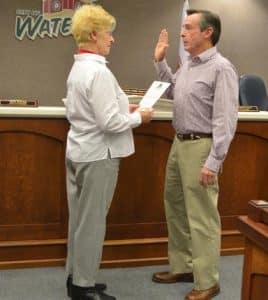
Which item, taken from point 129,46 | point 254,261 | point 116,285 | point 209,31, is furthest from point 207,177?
point 129,46

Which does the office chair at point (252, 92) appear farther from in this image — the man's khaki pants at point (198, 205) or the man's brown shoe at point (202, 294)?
the man's brown shoe at point (202, 294)

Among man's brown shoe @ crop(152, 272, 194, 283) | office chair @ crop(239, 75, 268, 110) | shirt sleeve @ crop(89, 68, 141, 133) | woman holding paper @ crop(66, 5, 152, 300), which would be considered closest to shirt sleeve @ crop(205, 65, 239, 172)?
woman holding paper @ crop(66, 5, 152, 300)

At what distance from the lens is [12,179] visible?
2.83 m

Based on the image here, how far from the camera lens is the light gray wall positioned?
5828 millimetres

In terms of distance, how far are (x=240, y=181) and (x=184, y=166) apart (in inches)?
31.1

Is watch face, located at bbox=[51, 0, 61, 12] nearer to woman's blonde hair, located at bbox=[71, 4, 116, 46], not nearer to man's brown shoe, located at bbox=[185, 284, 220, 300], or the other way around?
woman's blonde hair, located at bbox=[71, 4, 116, 46]

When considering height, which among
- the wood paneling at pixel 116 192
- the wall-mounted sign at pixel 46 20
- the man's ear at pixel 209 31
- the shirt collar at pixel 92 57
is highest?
the wall-mounted sign at pixel 46 20

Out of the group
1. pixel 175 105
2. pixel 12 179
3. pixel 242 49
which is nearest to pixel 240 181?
pixel 175 105

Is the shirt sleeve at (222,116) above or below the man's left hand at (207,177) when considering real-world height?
above

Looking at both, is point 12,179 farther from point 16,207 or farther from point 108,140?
point 108,140

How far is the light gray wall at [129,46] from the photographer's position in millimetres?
5828

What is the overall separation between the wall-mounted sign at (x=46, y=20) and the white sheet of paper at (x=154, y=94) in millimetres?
3553

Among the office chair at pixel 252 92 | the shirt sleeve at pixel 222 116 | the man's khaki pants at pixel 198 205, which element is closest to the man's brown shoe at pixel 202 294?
the man's khaki pants at pixel 198 205

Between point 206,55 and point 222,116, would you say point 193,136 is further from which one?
point 206,55
